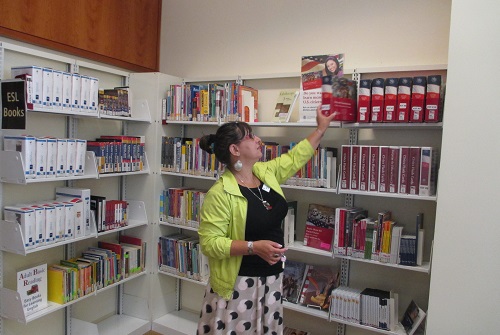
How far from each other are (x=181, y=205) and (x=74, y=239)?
2.92 feet

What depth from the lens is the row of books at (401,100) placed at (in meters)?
2.32

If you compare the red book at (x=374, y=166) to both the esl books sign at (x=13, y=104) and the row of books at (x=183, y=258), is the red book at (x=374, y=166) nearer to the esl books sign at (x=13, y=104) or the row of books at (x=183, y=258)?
the row of books at (x=183, y=258)

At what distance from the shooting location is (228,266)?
2.09 m

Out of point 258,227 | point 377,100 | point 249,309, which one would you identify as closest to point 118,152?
point 258,227

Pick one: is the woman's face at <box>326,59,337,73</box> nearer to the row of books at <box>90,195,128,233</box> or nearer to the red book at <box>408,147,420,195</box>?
the red book at <box>408,147,420,195</box>

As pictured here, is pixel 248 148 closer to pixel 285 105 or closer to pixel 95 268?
pixel 285 105

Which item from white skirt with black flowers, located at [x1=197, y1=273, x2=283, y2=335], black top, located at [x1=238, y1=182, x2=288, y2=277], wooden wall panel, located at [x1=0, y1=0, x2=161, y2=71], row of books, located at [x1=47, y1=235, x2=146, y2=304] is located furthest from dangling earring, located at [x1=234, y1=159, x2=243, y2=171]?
wooden wall panel, located at [x1=0, y1=0, x2=161, y2=71]

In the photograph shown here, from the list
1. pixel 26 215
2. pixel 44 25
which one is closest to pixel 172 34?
pixel 44 25

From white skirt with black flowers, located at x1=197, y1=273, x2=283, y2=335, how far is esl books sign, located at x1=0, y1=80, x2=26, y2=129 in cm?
150

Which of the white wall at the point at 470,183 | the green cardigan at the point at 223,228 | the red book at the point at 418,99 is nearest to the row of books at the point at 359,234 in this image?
the white wall at the point at 470,183

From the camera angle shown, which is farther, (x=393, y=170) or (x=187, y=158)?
(x=187, y=158)

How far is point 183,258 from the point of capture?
3.44m

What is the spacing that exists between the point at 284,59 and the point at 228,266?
183 cm

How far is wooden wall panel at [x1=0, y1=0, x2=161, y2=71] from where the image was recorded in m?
2.81
